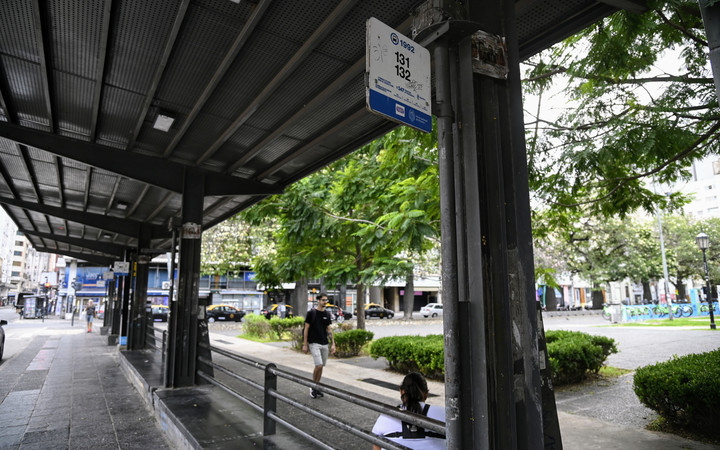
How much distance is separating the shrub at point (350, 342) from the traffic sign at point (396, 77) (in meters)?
13.2

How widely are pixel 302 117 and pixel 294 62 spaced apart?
1559mm

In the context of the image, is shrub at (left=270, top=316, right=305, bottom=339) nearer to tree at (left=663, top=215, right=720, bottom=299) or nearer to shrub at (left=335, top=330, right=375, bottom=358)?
shrub at (left=335, top=330, right=375, bottom=358)

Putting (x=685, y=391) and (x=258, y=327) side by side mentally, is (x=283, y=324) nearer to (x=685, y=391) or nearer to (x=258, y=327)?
(x=258, y=327)

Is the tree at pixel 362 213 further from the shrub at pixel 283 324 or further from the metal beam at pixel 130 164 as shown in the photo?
the shrub at pixel 283 324

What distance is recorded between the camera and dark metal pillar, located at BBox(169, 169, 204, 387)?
8617mm

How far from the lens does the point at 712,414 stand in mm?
5848

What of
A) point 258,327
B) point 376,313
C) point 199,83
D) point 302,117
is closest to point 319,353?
point 302,117

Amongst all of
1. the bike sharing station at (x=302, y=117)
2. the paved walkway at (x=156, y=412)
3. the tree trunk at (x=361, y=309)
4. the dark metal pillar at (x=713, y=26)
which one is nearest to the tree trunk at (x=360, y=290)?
the tree trunk at (x=361, y=309)

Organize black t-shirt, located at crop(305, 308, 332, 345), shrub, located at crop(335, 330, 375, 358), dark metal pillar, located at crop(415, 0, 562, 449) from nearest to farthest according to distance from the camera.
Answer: dark metal pillar, located at crop(415, 0, 562, 449), black t-shirt, located at crop(305, 308, 332, 345), shrub, located at crop(335, 330, 375, 358)

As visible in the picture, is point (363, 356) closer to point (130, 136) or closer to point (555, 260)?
point (130, 136)

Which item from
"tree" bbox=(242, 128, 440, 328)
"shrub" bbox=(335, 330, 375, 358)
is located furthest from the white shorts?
"shrub" bbox=(335, 330, 375, 358)

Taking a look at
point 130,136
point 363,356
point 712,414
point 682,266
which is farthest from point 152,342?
point 682,266

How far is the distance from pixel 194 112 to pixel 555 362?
825 centimetres

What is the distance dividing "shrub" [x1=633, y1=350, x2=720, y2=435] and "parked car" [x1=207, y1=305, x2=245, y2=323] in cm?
3714
